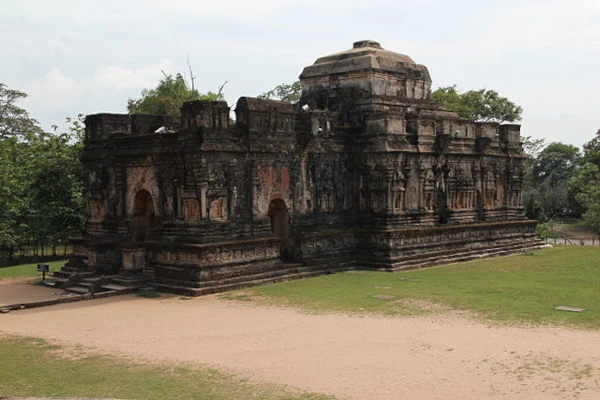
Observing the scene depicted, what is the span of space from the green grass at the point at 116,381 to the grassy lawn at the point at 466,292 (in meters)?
4.75

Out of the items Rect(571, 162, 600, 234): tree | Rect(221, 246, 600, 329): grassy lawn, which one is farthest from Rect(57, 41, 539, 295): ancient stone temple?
Rect(571, 162, 600, 234): tree

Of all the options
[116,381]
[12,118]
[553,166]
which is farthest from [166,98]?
[553,166]

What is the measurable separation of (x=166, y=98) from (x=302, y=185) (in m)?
19.5

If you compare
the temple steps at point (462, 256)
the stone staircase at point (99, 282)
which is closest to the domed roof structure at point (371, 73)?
the temple steps at point (462, 256)

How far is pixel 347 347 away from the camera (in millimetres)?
10531

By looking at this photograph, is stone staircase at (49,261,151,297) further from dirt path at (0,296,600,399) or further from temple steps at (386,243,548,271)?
temple steps at (386,243,548,271)

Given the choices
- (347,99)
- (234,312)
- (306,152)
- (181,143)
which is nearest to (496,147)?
(347,99)

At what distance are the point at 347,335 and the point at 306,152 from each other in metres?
8.75

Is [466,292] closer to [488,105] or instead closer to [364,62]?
[364,62]

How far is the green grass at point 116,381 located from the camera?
27.3ft

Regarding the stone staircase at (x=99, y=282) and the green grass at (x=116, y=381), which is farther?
the stone staircase at (x=99, y=282)

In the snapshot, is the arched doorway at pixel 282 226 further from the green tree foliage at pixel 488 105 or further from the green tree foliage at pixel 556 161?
the green tree foliage at pixel 556 161

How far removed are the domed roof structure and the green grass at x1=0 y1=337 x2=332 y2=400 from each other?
13712mm

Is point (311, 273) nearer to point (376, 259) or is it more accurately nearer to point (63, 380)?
point (376, 259)
